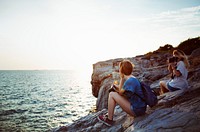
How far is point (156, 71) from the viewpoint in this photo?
696 inches

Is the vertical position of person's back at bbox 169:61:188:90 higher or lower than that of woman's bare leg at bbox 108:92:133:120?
higher

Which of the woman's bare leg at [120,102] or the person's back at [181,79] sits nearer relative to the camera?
the woman's bare leg at [120,102]

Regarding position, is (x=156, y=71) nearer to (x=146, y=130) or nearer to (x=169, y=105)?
(x=169, y=105)

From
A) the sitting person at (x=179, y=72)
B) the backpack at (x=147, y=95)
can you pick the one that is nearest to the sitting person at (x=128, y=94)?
the backpack at (x=147, y=95)

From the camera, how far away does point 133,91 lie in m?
6.07

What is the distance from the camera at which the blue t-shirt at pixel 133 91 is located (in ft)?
20.0

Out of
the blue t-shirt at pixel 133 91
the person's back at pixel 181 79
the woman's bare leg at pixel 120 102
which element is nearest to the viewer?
the blue t-shirt at pixel 133 91

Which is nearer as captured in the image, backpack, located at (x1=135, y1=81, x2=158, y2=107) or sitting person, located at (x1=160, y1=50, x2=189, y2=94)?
backpack, located at (x1=135, y1=81, x2=158, y2=107)

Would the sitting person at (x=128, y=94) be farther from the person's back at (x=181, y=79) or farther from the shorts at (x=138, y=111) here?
the person's back at (x=181, y=79)

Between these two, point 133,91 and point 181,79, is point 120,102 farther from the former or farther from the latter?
point 181,79

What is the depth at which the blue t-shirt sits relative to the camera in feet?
20.0

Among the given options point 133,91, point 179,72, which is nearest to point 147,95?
point 133,91

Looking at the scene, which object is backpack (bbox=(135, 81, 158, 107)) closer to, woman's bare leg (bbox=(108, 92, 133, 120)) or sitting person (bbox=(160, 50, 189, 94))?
woman's bare leg (bbox=(108, 92, 133, 120))

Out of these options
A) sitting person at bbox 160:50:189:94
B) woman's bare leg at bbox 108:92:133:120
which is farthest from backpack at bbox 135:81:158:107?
sitting person at bbox 160:50:189:94
